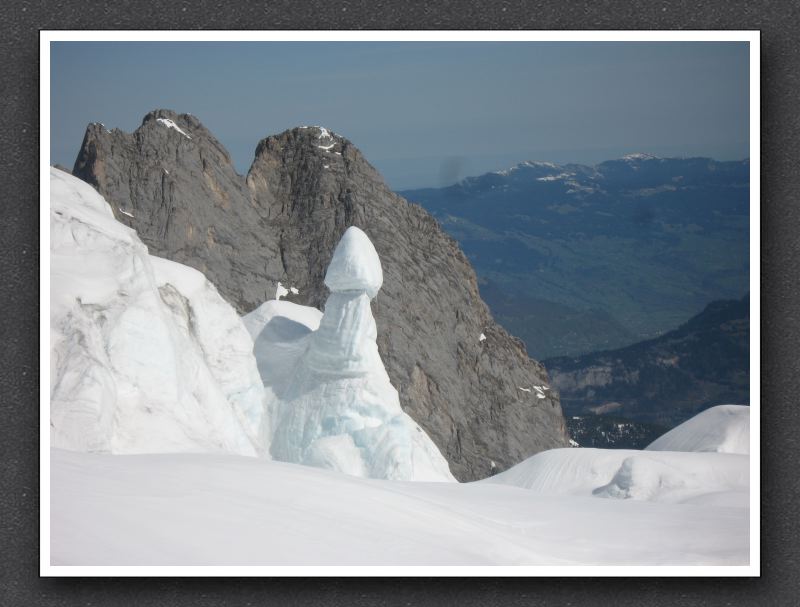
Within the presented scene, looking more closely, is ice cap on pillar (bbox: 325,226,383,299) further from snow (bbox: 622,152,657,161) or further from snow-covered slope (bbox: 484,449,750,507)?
snow (bbox: 622,152,657,161)

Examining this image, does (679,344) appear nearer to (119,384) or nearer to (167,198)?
(119,384)

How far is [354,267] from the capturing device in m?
15.6

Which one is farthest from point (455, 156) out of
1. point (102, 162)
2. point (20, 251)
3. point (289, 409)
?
point (102, 162)

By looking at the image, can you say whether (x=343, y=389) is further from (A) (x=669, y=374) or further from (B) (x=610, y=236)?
(A) (x=669, y=374)

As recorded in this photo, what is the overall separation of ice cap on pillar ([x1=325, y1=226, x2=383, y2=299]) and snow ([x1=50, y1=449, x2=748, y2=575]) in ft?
25.0

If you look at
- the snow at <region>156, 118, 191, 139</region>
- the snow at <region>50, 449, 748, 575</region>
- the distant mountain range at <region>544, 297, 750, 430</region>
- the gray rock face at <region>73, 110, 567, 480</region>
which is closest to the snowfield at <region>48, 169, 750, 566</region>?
the snow at <region>50, 449, 748, 575</region>

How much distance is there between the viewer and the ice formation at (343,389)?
50.1ft

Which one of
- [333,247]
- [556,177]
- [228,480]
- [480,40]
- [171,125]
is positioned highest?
[171,125]

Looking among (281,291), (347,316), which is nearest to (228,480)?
(347,316)

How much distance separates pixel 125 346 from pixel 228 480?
11.2 feet

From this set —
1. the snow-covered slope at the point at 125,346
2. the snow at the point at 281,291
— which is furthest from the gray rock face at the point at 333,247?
the snow-covered slope at the point at 125,346

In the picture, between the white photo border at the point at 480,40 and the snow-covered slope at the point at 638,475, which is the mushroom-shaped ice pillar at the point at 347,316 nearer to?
the snow-covered slope at the point at 638,475

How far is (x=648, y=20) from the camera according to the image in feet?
26.4

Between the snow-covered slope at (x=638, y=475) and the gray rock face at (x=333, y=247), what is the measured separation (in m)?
23.0
